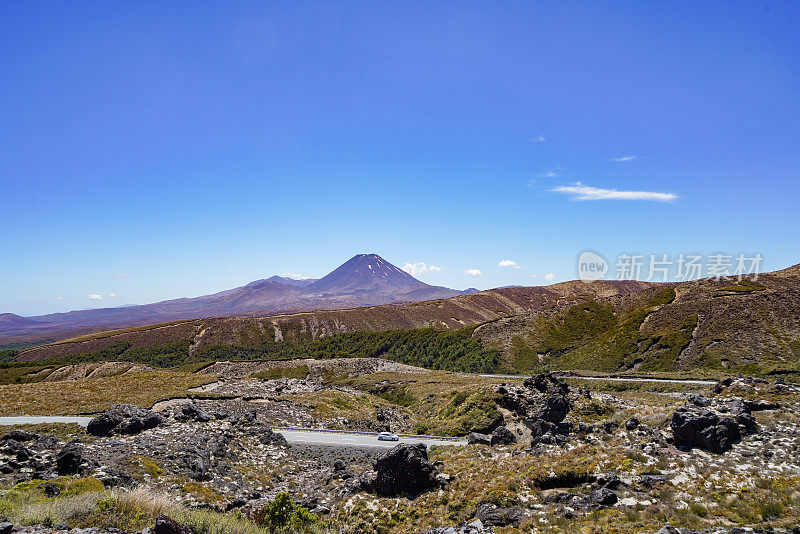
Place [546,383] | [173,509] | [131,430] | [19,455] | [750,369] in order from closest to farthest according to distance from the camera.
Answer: [173,509]
[19,455]
[131,430]
[546,383]
[750,369]

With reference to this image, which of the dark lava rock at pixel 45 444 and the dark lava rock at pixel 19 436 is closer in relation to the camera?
the dark lava rock at pixel 45 444

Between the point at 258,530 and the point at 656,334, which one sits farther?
the point at 656,334

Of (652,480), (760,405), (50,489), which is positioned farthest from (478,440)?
(50,489)

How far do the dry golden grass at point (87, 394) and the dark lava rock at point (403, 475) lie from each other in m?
31.6

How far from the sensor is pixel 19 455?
2078 cm

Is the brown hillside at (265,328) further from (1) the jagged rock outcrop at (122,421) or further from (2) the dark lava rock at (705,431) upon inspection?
(1) the jagged rock outcrop at (122,421)

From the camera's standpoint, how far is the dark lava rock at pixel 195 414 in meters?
33.2

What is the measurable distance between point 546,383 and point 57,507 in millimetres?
43105

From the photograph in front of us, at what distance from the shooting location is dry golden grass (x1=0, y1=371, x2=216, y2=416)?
39812mm

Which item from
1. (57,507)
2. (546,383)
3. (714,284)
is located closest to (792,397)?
(546,383)

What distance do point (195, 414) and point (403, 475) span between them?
22.7 metres

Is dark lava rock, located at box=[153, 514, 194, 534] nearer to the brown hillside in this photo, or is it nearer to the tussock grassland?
the tussock grassland

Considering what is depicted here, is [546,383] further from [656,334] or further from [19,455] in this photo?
[656,334]

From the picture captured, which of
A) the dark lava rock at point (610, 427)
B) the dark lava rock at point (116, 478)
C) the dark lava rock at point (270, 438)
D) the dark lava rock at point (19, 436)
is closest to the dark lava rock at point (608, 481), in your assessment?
the dark lava rock at point (610, 427)
